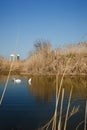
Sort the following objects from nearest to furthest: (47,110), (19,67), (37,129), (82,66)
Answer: (37,129) → (47,110) → (82,66) → (19,67)

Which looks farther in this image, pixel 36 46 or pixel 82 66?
pixel 36 46

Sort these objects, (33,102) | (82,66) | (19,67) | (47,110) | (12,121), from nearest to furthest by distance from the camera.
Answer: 1. (12,121)
2. (47,110)
3. (33,102)
4. (82,66)
5. (19,67)

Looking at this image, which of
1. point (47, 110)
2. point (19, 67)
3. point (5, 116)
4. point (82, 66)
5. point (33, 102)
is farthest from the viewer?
point (19, 67)

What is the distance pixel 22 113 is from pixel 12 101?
169 cm

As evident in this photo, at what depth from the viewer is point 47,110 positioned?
744 cm

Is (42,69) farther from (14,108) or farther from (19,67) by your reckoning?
(14,108)

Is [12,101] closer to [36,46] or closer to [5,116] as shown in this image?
[5,116]

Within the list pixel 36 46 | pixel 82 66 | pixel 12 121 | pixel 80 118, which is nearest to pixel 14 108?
pixel 12 121

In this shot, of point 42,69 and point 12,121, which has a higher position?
point 42,69

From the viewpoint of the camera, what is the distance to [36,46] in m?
28.6

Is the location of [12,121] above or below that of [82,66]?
below

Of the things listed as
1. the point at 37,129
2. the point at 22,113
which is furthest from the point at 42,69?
the point at 37,129

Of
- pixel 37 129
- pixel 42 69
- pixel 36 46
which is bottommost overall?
pixel 37 129

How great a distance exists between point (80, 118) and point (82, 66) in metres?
15.2
